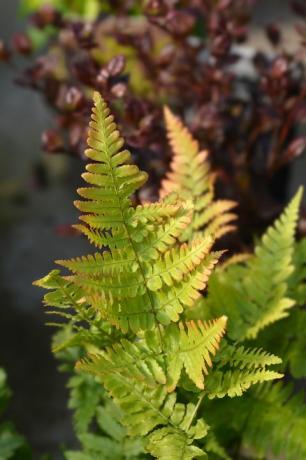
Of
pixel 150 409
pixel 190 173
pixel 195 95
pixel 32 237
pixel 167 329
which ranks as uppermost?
pixel 195 95

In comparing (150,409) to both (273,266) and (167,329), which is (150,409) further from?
(273,266)

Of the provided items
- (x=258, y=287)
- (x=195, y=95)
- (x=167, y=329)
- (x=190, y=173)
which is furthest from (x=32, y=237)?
(x=167, y=329)

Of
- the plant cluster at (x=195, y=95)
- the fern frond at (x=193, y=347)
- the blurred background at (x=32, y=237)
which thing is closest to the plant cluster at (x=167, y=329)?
the fern frond at (x=193, y=347)

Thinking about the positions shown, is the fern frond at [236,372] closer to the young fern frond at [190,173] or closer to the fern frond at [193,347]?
the fern frond at [193,347]

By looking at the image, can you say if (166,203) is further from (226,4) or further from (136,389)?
(226,4)

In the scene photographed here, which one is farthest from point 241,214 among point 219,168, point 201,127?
point 201,127

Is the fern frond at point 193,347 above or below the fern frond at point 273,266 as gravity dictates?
below
